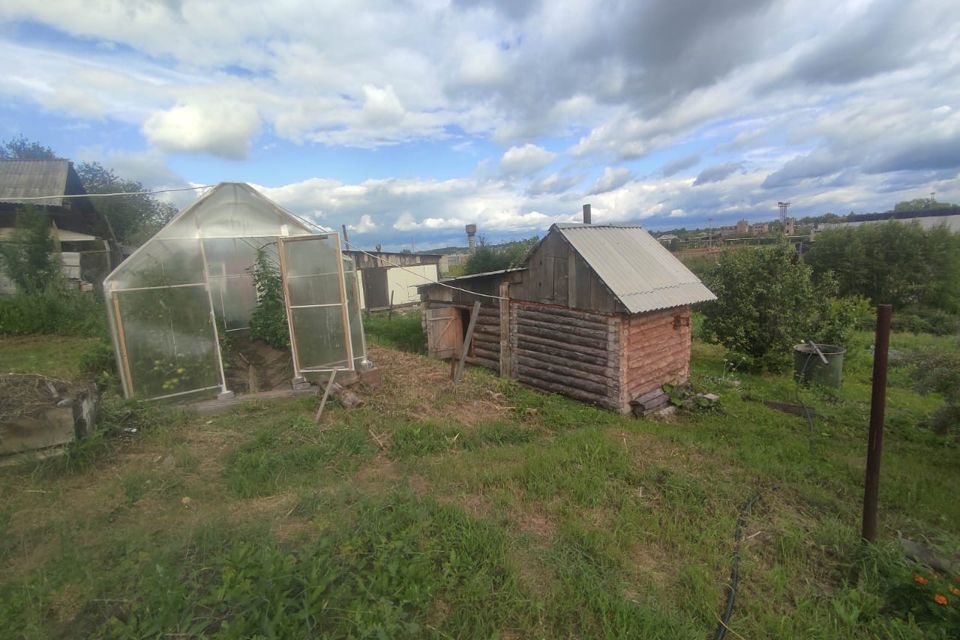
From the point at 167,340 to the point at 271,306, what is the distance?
79.9 inches

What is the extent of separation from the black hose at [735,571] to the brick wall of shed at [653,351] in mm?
4271

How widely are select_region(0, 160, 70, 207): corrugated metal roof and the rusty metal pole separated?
878 inches

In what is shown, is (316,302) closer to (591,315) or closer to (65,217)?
(591,315)

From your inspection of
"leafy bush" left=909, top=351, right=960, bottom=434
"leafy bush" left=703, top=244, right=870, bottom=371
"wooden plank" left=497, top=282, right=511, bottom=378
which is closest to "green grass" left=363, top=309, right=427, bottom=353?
"wooden plank" left=497, top=282, right=511, bottom=378

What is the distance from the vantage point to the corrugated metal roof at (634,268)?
29.9 ft

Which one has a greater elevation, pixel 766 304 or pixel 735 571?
pixel 766 304

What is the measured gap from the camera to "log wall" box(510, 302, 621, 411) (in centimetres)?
902

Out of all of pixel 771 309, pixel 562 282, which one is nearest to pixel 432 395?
pixel 562 282

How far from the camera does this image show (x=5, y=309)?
35.6ft

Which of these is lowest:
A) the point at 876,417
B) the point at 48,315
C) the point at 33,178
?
the point at 876,417

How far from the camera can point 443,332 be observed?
13.1 m

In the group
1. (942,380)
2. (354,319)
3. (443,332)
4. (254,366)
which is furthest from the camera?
(443,332)

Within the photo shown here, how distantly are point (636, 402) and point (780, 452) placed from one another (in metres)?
2.83

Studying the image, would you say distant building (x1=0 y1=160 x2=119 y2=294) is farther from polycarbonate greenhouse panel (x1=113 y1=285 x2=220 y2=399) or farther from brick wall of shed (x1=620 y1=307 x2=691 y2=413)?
brick wall of shed (x1=620 y1=307 x2=691 y2=413)
